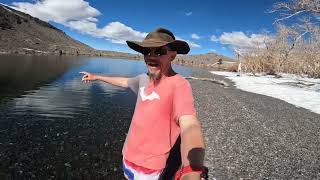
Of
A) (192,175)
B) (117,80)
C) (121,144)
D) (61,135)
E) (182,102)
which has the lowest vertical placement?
(121,144)

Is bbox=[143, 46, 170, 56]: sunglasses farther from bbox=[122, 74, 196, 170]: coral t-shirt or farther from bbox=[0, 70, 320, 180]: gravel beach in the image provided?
bbox=[0, 70, 320, 180]: gravel beach

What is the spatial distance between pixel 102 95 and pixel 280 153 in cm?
1750

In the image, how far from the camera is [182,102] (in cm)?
338

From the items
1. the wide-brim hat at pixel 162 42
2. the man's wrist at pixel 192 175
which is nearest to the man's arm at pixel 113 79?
the wide-brim hat at pixel 162 42

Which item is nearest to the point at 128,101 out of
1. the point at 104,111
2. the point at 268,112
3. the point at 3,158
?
the point at 104,111

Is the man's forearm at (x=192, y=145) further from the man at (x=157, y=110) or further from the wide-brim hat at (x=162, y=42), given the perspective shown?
the wide-brim hat at (x=162, y=42)

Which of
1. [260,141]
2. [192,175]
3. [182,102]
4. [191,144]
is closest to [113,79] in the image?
[182,102]

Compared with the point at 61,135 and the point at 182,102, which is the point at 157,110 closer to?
the point at 182,102

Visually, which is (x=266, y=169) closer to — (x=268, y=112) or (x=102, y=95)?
(x=268, y=112)

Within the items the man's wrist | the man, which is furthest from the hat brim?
the man's wrist

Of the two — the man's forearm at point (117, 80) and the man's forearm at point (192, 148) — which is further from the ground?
the man's forearm at point (117, 80)

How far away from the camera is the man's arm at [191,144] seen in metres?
2.68

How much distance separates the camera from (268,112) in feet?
67.4

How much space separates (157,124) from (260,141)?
10875 mm
